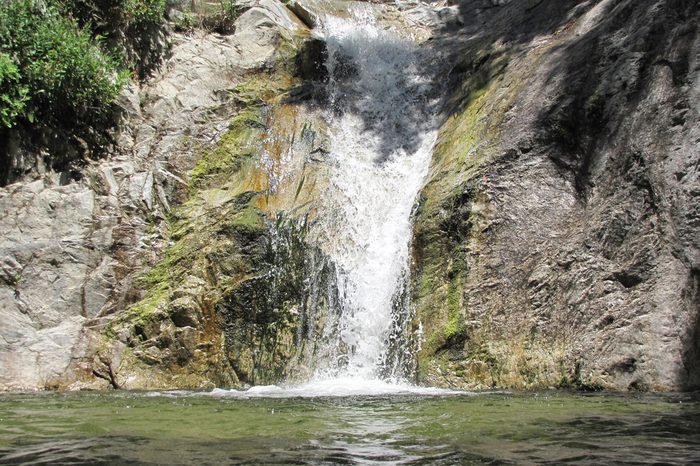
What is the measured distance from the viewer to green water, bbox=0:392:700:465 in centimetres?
360

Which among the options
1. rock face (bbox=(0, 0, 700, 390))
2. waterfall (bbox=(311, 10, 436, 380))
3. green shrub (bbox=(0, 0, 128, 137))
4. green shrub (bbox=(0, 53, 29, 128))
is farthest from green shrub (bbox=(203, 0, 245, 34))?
green shrub (bbox=(0, 53, 29, 128))

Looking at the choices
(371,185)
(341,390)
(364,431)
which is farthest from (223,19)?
(364,431)

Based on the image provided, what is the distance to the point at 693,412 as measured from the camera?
5.34 m

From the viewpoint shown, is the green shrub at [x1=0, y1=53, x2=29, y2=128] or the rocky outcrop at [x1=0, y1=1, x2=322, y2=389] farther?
the green shrub at [x1=0, y1=53, x2=29, y2=128]

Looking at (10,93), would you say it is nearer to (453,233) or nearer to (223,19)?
(223,19)

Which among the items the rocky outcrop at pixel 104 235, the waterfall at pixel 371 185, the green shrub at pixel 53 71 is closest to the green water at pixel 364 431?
the waterfall at pixel 371 185

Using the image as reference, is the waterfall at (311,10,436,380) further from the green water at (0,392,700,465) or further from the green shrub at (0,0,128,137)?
the green shrub at (0,0,128,137)

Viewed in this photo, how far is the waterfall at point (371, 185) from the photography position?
10648 millimetres

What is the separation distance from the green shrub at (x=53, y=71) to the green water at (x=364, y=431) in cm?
758

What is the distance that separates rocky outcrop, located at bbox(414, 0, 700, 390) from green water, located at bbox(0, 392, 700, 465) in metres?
1.55

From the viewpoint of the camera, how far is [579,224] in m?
9.60

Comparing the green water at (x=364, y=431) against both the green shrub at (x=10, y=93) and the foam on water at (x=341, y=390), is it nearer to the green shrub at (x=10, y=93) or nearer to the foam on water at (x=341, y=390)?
the foam on water at (x=341, y=390)

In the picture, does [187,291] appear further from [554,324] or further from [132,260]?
[554,324]

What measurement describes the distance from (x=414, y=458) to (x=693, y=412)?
3115 millimetres
